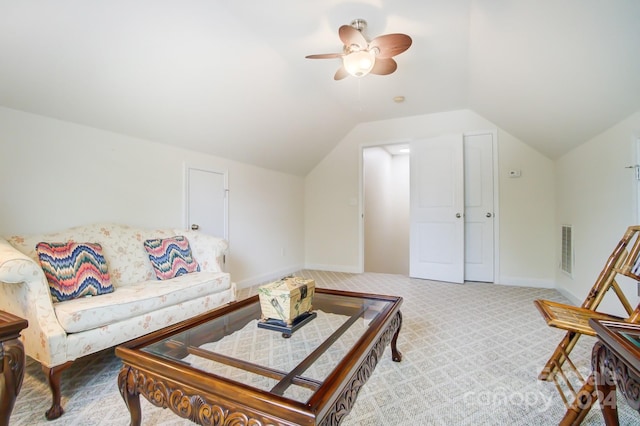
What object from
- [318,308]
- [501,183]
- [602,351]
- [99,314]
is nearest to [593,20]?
[602,351]

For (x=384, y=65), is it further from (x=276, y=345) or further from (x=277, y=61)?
(x=276, y=345)

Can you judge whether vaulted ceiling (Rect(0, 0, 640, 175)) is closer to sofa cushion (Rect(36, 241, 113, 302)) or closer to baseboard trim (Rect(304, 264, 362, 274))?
sofa cushion (Rect(36, 241, 113, 302))

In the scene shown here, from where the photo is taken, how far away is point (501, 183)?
13.0 ft

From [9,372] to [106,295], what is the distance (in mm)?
855

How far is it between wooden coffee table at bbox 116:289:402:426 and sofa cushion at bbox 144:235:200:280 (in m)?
1.04

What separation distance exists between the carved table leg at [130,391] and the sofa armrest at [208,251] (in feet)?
5.05

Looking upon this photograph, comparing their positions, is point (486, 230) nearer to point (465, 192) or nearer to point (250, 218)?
point (465, 192)

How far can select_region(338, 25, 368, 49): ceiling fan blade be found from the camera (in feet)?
6.36

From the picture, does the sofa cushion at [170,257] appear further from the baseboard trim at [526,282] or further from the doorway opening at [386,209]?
the baseboard trim at [526,282]

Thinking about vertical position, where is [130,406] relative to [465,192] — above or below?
below

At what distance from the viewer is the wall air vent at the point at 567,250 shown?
316 centimetres

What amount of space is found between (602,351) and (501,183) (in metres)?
3.45

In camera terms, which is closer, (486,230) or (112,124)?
(112,124)

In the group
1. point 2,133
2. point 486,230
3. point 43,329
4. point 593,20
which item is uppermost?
point 593,20
